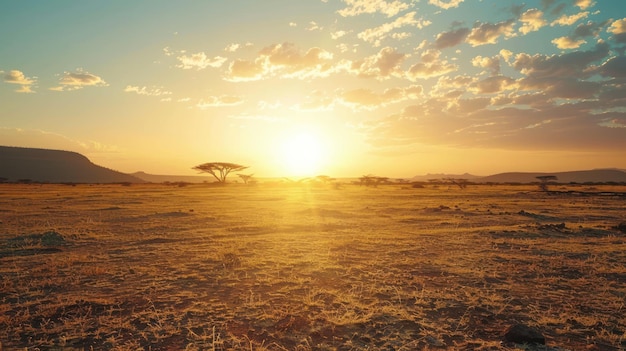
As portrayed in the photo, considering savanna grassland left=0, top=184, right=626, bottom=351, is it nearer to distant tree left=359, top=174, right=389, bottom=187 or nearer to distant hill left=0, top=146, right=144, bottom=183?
distant tree left=359, top=174, right=389, bottom=187

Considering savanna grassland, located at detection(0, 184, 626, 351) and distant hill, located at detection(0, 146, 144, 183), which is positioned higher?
distant hill, located at detection(0, 146, 144, 183)

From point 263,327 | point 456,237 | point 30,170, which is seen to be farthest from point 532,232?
point 30,170

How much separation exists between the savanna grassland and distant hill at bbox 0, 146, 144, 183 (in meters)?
170

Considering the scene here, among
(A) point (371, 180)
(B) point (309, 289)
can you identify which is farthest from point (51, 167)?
(B) point (309, 289)

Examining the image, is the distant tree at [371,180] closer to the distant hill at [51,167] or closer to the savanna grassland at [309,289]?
the savanna grassland at [309,289]

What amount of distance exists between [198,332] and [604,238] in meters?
15.9

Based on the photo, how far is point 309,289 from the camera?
25.5 ft

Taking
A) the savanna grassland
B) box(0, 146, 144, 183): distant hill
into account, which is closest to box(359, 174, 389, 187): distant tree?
the savanna grassland

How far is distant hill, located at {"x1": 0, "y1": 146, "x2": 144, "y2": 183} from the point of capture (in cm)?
15350

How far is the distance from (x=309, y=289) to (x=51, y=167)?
656 ft

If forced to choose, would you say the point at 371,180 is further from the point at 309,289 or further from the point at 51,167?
the point at 51,167

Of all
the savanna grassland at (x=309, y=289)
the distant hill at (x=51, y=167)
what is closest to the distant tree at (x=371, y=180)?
the savanna grassland at (x=309, y=289)

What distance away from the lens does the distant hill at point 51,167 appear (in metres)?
154

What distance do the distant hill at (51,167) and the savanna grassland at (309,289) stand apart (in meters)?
170
